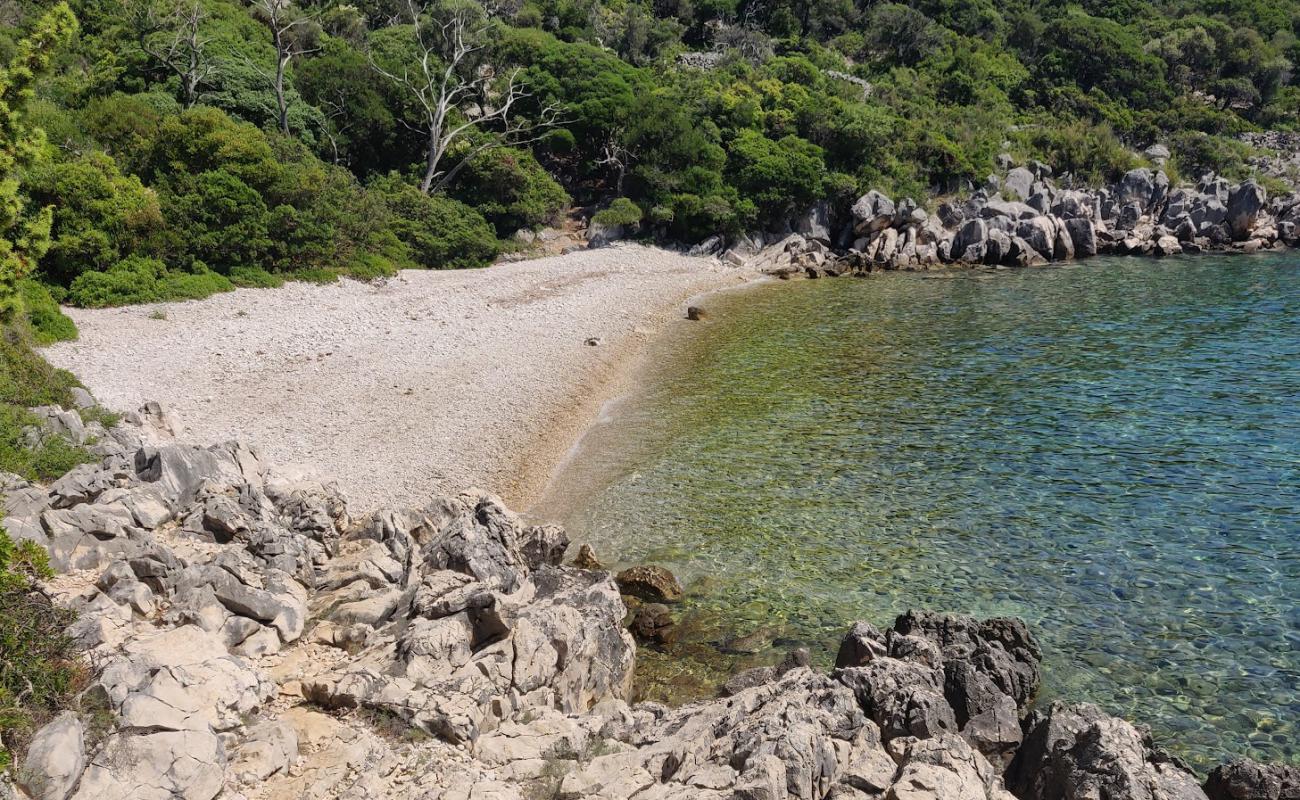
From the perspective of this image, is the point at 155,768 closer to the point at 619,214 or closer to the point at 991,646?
the point at 991,646

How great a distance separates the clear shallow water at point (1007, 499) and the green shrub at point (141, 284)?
59.7 feet

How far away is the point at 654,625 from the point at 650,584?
1136 mm

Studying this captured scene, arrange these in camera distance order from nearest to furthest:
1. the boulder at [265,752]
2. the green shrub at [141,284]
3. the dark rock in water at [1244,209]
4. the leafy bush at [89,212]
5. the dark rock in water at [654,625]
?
the boulder at [265,752] < the dark rock in water at [654,625] < the green shrub at [141,284] < the leafy bush at [89,212] < the dark rock in water at [1244,209]

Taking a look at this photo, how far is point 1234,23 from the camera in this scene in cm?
9394

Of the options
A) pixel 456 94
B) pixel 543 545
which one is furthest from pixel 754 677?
pixel 456 94

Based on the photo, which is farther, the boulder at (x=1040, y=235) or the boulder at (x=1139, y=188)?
the boulder at (x=1139, y=188)

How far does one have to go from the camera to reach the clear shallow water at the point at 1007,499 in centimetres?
1220

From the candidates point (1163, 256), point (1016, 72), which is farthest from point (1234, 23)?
point (1163, 256)

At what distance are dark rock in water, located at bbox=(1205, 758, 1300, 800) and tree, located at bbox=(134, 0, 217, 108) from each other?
161ft

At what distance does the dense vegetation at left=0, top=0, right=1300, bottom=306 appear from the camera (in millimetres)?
32219

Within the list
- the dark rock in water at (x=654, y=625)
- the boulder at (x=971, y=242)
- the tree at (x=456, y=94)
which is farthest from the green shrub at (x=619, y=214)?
the dark rock in water at (x=654, y=625)

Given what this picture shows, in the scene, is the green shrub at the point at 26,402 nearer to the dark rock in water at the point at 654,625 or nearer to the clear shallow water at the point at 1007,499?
the clear shallow water at the point at 1007,499

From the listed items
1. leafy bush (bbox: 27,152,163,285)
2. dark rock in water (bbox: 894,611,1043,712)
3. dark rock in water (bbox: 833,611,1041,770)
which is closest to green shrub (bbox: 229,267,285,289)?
leafy bush (bbox: 27,152,163,285)

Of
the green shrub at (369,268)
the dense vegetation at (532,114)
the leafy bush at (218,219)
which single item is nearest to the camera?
the leafy bush at (218,219)
